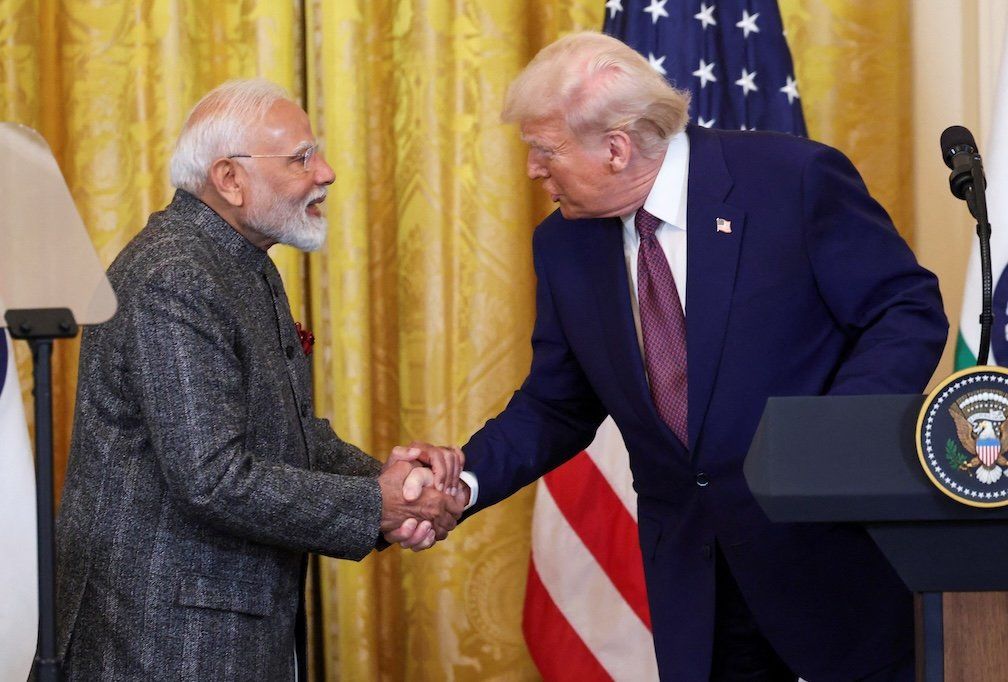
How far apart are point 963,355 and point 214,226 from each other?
6.35 feet

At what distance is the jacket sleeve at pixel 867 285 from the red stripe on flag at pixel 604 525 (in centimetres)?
150

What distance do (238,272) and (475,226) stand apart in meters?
1.57

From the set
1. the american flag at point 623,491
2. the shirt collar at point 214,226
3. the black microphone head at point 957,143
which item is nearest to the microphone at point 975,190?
the black microphone head at point 957,143

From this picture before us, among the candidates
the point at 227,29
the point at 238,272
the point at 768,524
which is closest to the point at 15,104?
the point at 227,29

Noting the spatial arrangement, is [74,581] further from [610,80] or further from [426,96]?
[426,96]

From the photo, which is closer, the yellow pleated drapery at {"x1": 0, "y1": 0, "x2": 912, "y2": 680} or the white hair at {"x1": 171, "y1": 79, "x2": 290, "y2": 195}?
the white hair at {"x1": 171, "y1": 79, "x2": 290, "y2": 195}

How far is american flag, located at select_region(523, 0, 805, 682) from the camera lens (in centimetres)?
367

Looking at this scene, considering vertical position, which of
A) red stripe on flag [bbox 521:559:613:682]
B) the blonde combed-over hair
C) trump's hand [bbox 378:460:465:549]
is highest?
the blonde combed-over hair

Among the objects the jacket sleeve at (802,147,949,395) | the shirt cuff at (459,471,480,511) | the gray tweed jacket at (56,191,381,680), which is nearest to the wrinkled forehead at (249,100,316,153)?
the gray tweed jacket at (56,191,381,680)

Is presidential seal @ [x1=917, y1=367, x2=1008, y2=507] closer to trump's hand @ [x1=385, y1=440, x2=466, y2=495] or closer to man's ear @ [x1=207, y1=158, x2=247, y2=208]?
trump's hand @ [x1=385, y1=440, x2=466, y2=495]

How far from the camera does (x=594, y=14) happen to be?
407cm

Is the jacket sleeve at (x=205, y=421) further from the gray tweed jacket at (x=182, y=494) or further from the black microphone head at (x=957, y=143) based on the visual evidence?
the black microphone head at (x=957, y=143)

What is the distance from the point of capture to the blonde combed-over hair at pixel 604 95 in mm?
2578

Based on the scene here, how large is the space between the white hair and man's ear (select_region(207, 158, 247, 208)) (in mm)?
15
